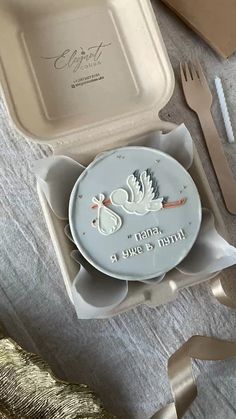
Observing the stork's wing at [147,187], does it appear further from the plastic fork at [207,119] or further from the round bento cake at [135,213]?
the plastic fork at [207,119]

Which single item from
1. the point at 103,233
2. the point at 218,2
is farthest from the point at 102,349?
the point at 218,2

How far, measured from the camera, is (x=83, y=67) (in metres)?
0.78

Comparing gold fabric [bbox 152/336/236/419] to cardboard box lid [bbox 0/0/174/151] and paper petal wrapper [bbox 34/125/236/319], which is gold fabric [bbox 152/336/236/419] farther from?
cardboard box lid [bbox 0/0/174/151]

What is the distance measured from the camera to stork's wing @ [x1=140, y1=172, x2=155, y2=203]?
0.72 m

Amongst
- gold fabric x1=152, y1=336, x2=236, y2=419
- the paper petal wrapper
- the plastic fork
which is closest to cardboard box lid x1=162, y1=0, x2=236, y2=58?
the plastic fork

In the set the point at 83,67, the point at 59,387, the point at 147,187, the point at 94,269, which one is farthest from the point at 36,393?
the point at 83,67

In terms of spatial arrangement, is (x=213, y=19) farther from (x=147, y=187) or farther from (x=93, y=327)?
(x=93, y=327)

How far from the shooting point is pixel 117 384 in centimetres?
71

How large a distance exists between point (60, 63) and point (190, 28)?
0.63 ft

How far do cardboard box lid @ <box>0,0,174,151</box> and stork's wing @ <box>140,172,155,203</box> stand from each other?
2.4 inches

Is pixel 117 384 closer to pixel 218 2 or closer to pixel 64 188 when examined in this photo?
pixel 64 188

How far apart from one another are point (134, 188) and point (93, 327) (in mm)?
170

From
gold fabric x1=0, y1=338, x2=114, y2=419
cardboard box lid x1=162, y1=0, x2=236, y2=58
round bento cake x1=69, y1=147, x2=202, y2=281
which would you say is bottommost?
gold fabric x1=0, y1=338, x2=114, y2=419

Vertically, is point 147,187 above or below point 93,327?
above
